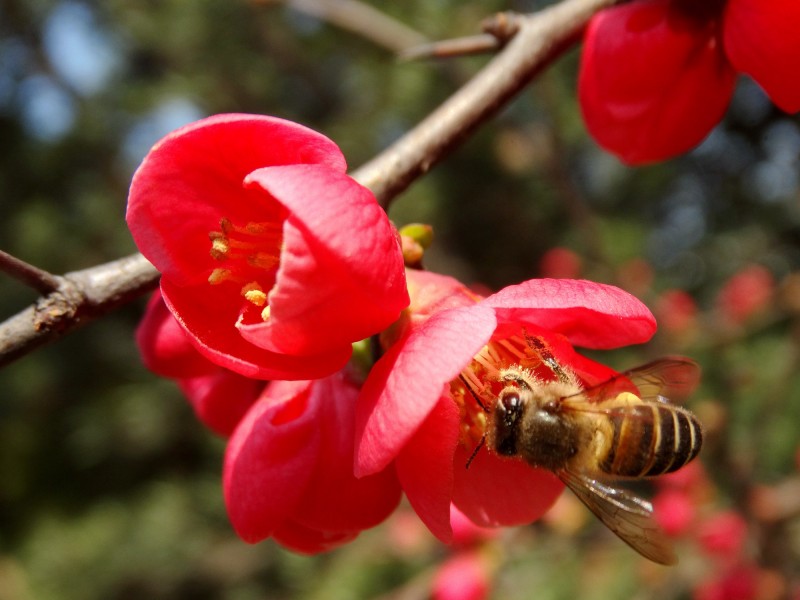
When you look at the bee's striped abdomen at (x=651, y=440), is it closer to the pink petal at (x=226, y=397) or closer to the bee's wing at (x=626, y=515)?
the bee's wing at (x=626, y=515)

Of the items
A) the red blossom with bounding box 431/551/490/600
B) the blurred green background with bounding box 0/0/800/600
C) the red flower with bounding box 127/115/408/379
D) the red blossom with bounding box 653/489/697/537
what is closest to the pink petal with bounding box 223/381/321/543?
the red flower with bounding box 127/115/408/379

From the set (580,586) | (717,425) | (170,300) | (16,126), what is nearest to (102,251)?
(16,126)

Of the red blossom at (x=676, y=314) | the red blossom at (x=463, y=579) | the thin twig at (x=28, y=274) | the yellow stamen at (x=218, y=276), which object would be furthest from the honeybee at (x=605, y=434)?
the red blossom at (x=676, y=314)

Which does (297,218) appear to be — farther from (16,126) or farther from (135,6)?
(16,126)

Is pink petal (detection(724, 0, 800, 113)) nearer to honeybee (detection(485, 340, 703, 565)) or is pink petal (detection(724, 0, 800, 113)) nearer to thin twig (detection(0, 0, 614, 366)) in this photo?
thin twig (detection(0, 0, 614, 366))

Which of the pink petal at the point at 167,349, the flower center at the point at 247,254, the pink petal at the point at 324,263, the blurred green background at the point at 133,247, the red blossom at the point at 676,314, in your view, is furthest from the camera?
the blurred green background at the point at 133,247
